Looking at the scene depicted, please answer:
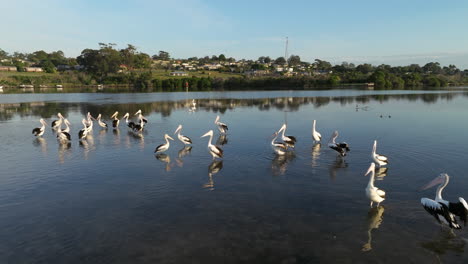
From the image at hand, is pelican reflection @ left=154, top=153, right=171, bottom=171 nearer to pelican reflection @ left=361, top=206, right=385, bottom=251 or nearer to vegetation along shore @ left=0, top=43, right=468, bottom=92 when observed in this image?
pelican reflection @ left=361, top=206, right=385, bottom=251

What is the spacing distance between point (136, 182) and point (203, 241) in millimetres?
4585

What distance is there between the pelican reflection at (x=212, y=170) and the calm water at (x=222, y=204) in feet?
0.12

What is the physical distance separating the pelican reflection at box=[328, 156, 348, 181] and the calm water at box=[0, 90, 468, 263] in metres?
0.04

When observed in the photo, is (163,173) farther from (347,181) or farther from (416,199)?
(416,199)

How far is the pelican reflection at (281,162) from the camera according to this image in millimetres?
11652

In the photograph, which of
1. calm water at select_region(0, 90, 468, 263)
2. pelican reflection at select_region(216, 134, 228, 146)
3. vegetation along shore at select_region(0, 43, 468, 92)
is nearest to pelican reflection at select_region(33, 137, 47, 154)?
calm water at select_region(0, 90, 468, 263)

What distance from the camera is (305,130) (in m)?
20.0

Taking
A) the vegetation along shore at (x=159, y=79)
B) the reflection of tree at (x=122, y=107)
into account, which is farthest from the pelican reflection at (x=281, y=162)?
the vegetation along shore at (x=159, y=79)

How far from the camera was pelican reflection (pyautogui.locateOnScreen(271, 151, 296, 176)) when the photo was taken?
11652 mm

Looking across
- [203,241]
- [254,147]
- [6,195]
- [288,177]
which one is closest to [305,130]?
[254,147]

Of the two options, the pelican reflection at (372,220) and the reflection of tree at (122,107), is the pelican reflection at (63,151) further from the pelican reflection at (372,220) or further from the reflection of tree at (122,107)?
the pelican reflection at (372,220)

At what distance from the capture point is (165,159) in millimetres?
13531

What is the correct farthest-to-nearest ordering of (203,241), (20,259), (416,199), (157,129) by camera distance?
1. (157,129)
2. (416,199)
3. (203,241)
4. (20,259)

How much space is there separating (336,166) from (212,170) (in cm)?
474
